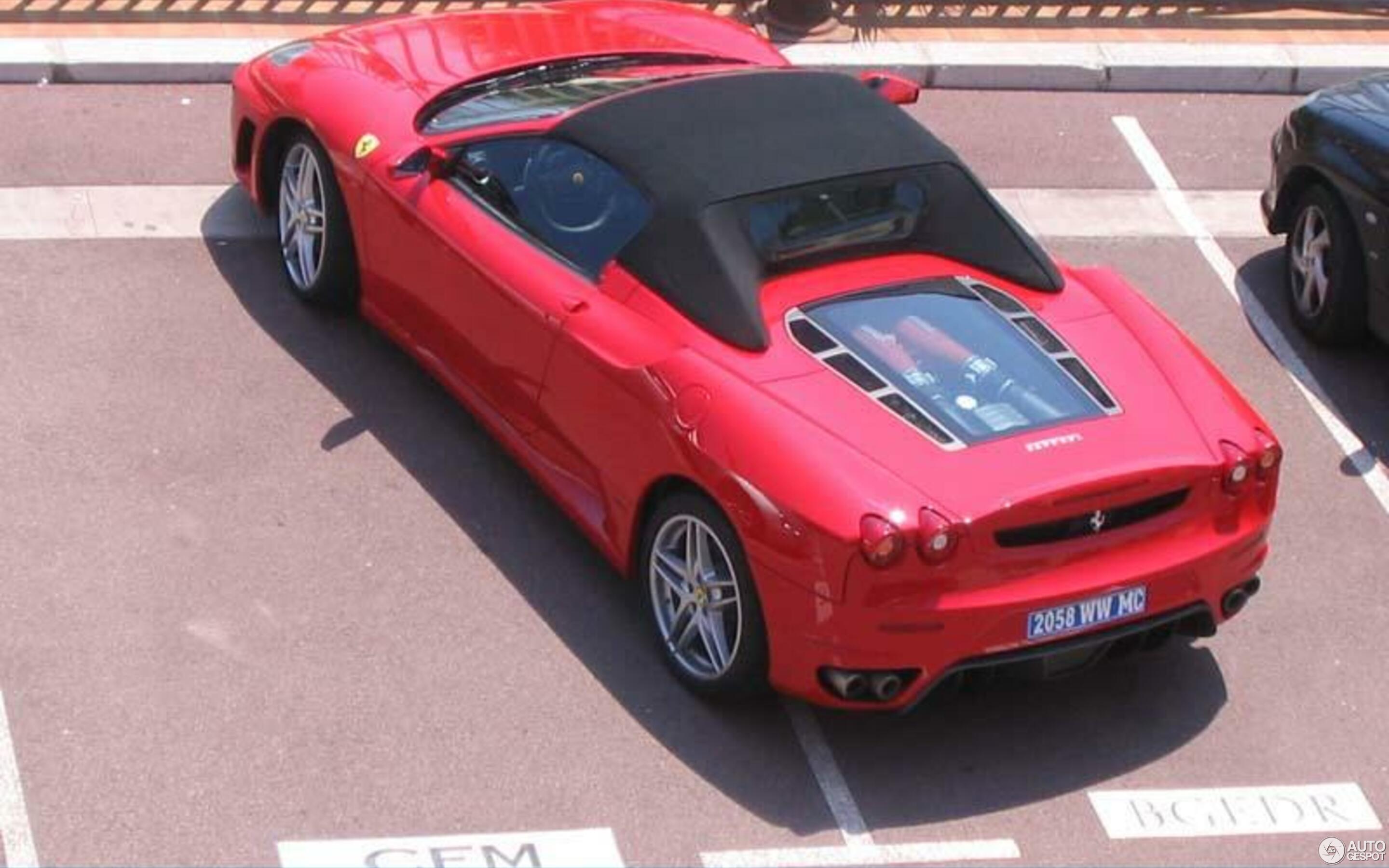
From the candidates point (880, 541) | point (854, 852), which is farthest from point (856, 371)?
point (854, 852)

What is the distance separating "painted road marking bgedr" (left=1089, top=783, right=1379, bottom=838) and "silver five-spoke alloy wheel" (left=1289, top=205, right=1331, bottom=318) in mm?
3201

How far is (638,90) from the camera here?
869 cm

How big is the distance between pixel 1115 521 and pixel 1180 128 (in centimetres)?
540

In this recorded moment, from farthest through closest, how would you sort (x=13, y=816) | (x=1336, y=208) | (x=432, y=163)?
(x=1336, y=208) < (x=432, y=163) < (x=13, y=816)

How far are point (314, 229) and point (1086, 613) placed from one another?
3760 mm

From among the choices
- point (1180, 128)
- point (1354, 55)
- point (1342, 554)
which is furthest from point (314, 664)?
point (1354, 55)

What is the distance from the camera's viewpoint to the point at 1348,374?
10055 mm

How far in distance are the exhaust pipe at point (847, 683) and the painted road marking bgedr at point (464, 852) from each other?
0.79 metres

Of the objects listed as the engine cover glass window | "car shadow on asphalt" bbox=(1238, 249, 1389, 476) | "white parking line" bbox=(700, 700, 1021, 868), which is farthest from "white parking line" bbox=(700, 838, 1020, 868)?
"car shadow on asphalt" bbox=(1238, 249, 1389, 476)

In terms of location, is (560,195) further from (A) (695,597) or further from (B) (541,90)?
(A) (695,597)

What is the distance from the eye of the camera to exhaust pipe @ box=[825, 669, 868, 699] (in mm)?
7137

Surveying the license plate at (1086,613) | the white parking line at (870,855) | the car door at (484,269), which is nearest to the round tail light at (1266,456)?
the license plate at (1086,613)

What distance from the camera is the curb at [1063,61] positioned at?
11703 millimetres

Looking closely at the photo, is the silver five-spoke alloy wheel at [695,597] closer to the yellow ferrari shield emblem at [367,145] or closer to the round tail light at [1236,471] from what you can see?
the round tail light at [1236,471]
